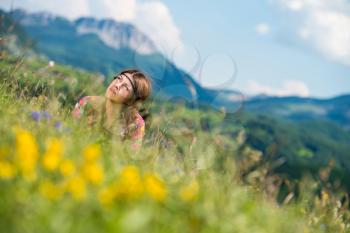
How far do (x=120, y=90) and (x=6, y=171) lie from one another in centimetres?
544

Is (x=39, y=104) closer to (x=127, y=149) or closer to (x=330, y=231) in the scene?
(x=127, y=149)

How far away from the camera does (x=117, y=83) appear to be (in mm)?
8477

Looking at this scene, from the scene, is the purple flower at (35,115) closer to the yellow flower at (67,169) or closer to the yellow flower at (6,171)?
the yellow flower at (6,171)

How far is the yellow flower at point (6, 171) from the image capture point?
2951 millimetres

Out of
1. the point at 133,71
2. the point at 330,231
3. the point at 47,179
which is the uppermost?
the point at 47,179

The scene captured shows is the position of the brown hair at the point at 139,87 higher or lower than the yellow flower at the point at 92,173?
lower

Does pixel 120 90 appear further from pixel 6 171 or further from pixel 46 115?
pixel 6 171

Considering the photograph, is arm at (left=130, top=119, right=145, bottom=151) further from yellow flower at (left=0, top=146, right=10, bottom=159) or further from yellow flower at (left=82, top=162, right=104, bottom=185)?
yellow flower at (left=82, top=162, right=104, bottom=185)

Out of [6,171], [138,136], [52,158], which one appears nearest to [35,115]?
[52,158]

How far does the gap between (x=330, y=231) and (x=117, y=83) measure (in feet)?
12.8

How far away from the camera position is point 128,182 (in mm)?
3049

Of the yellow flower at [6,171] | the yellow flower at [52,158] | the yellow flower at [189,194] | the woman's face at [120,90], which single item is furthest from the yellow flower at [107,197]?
the woman's face at [120,90]

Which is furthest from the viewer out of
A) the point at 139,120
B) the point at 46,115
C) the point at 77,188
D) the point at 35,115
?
the point at 139,120

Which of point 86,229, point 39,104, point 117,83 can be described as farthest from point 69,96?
point 86,229
